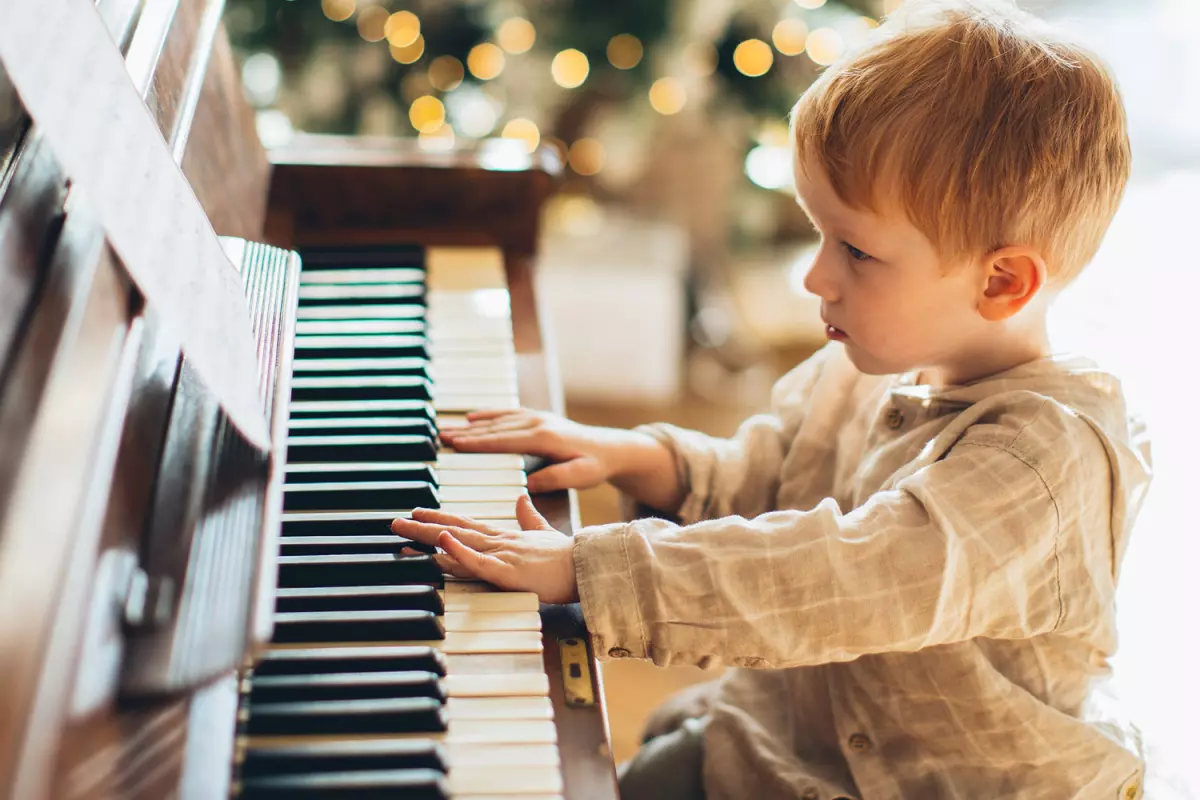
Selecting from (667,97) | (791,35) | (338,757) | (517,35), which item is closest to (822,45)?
(791,35)

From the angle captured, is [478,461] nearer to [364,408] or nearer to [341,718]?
[364,408]

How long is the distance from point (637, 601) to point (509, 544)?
129mm

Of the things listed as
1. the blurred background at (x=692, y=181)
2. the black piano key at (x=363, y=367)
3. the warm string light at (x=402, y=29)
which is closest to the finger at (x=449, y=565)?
the black piano key at (x=363, y=367)

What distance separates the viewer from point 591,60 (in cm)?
262

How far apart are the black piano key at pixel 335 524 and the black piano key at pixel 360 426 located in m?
0.14

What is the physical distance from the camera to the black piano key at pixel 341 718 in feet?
2.55

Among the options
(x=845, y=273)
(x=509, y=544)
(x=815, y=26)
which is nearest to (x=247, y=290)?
(x=509, y=544)

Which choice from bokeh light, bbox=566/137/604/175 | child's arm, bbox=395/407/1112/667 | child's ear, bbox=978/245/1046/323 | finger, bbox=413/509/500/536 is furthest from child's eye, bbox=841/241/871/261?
bokeh light, bbox=566/137/604/175

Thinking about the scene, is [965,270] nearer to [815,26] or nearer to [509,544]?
[509,544]

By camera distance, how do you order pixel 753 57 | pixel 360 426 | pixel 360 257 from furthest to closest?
1. pixel 753 57
2. pixel 360 257
3. pixel 360 426

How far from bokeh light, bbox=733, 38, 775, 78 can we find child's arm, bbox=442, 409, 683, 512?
1693 mm

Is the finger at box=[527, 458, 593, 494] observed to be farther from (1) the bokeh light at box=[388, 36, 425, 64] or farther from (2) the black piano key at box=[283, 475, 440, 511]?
(1) the bokeh light at box=[388, 36, 425, 64]

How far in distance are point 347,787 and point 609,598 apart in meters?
0.30

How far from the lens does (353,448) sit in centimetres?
111
